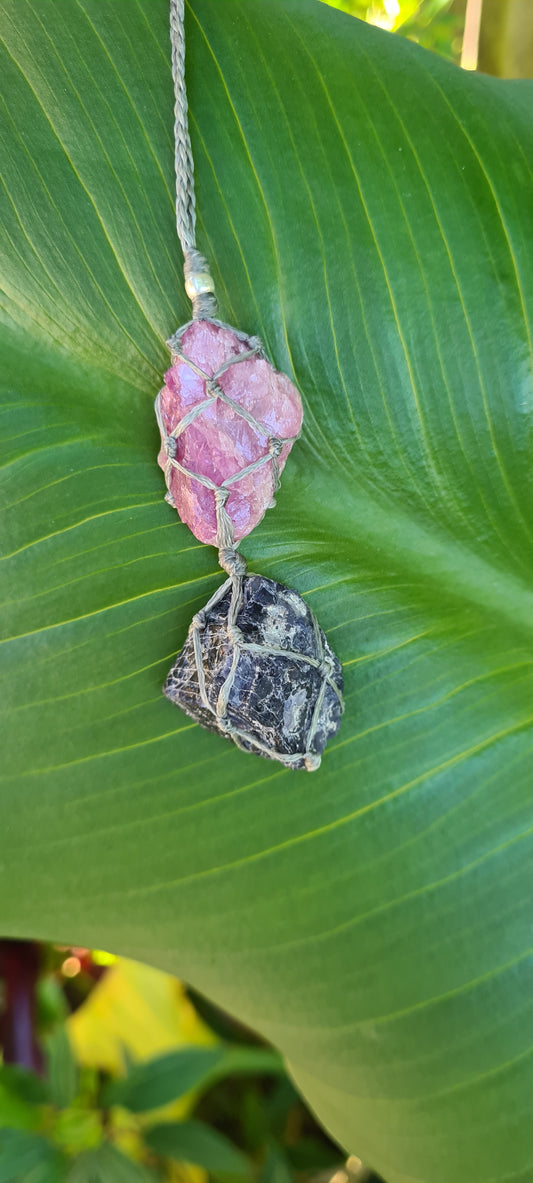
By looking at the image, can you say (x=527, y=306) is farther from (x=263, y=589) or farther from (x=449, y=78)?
(x=263, y=589)

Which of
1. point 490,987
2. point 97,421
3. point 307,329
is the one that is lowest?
point 490,987

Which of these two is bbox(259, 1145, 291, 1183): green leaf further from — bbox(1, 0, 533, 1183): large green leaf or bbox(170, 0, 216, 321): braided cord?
bbox(170, 0, 216, 321): braided cord

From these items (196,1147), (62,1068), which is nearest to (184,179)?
(62,1068)

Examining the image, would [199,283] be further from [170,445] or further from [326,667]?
[326,667]

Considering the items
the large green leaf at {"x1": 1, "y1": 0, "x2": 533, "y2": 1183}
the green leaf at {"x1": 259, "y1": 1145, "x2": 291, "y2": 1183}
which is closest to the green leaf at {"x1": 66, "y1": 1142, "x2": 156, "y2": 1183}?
the green leaf at {"x1": 259, "y1": 1145, "x2": 291, "y2": 1183}

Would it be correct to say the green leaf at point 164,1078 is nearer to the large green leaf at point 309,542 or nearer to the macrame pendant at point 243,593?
the large green leaf at point 309,542

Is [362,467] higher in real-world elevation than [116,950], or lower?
higher

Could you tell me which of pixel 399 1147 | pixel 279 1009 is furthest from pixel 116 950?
pixel 399 1147
